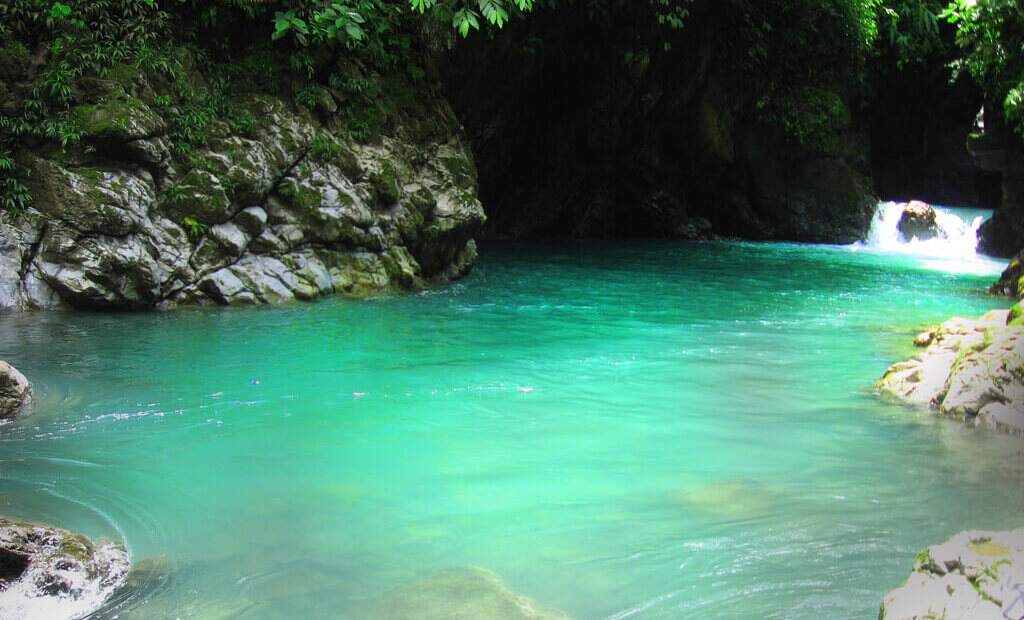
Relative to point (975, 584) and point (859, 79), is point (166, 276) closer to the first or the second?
point (975, 584)

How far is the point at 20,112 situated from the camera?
893 centimetres

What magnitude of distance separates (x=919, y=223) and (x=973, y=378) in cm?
1722

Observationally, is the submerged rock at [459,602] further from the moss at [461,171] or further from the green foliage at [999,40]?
the green foliage at [999,40]

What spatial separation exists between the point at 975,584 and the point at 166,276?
858 cm

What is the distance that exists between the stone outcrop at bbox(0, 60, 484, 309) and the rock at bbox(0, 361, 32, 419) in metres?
3.72

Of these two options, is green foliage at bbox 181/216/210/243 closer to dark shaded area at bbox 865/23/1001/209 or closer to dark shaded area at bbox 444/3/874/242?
dark shaded area at bbox 444/3/874/242

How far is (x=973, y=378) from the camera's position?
215 inches

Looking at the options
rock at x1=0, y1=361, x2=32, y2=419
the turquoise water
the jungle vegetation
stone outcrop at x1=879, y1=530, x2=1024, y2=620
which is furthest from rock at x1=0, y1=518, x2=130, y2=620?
the jungle vegetation

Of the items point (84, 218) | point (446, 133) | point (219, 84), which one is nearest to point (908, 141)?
point (446, 133)

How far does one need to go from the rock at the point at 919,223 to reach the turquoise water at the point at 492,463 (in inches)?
564

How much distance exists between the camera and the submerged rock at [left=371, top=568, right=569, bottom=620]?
9.20 feet

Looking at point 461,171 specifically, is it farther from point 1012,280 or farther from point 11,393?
point 11,393

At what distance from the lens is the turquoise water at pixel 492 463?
10.2ft

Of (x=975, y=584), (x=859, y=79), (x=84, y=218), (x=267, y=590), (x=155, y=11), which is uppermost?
Result: (x=859, y=79)
